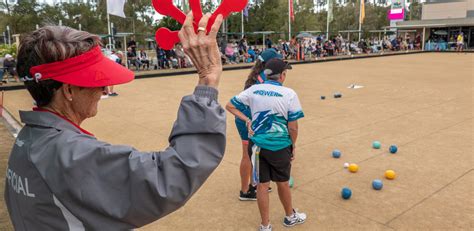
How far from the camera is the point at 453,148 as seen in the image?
6254 mm

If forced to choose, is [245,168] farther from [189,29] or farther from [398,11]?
[398,11]

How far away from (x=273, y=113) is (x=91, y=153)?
2561 millimetres

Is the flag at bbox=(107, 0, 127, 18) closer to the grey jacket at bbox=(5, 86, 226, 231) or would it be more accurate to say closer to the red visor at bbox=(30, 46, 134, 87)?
the red visor at bbox=(30, 46, 134, 87)

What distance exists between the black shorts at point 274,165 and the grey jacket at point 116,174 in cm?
241

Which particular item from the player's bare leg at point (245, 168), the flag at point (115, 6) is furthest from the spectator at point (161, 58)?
the player's bare leg at point (245, 168)

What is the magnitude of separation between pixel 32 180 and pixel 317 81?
49.6 feet

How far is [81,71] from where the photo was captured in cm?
124

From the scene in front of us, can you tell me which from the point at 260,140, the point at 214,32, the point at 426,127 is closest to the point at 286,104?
the point at 260,140

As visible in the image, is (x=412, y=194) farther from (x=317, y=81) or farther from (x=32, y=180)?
(x=317, y=81)

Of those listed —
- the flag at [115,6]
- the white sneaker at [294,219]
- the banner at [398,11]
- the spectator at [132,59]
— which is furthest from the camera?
the banner at [398,11]

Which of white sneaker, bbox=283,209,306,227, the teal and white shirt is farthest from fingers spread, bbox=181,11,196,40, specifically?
white sneaker, bbox=283,209,306,227

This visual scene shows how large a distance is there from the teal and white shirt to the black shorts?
5cm

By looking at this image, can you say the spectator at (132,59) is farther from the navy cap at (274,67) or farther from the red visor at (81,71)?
the red visor at (81,71)

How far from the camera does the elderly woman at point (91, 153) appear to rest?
1111 mm
